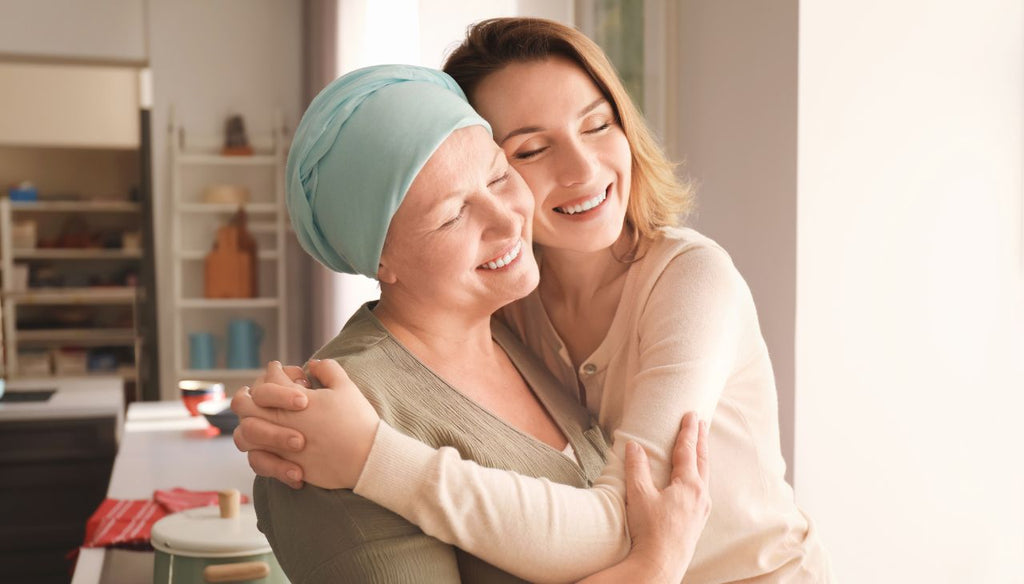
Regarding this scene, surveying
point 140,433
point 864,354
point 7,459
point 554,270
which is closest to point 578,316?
point 554,270

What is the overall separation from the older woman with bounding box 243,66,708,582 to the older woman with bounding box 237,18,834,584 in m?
0.08

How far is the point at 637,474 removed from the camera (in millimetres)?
1060

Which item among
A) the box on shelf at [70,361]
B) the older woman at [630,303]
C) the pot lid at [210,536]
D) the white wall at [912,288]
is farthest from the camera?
the box on shelf at [70,361]

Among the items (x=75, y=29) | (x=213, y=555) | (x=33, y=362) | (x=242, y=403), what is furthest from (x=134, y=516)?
(x=33, y=362)

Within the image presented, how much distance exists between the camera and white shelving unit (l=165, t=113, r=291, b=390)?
20.6 ft

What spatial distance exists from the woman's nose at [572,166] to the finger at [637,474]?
14.9 inches

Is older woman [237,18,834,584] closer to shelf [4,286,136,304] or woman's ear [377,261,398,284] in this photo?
woman's ear [377,261,398,284]

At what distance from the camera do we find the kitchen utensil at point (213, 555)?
140 centimetres

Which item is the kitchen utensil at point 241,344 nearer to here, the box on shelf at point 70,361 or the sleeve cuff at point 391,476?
the box on shelf at point 70,361

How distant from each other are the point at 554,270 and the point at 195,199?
5.33 meters

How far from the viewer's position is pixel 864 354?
80.7 inches

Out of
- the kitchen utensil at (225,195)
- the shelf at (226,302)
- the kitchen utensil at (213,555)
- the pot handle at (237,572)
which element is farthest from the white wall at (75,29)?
the pot handle at (237,572)

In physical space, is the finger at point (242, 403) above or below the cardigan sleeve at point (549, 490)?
above

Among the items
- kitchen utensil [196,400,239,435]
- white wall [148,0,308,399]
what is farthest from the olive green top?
white wall [148,0,308,399]
